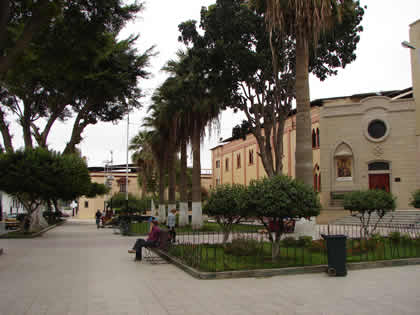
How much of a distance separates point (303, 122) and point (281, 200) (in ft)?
20.7

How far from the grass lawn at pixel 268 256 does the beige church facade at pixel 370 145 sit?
22594 millimetres

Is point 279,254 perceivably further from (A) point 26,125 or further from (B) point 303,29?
(A) point 26,125

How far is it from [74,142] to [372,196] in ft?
63.6

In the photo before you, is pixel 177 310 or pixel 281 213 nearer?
pixel 177 310

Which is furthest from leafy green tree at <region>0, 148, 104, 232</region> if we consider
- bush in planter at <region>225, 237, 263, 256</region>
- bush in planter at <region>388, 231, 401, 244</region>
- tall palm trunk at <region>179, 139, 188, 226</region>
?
bush in planter at <region>388, 231, 401, 244</region>

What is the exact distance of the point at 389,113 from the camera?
37531mm

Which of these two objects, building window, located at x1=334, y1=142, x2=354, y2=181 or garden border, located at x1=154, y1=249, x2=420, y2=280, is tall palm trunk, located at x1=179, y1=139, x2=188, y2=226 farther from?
garden border, located at x1=154, y1=249, x2=420, y2=280

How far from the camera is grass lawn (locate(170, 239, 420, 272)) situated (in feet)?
37.7

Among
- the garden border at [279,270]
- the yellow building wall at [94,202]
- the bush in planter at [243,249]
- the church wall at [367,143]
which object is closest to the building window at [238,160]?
the yellow building wall at [94,202]

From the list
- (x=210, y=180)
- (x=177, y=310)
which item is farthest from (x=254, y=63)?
(x=210, y=180)

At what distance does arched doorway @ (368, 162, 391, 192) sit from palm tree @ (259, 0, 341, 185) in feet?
75.2

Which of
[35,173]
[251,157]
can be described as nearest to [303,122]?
[35,173]

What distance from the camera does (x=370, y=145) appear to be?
38000 mm

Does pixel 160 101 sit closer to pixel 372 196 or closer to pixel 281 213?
pixel 372 196
